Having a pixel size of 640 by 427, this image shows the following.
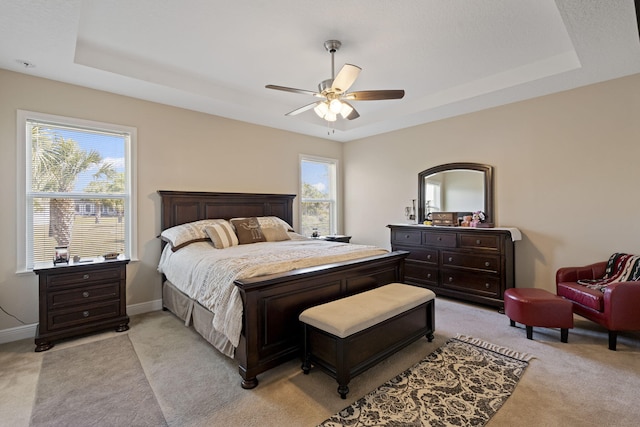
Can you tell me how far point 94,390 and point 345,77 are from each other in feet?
10.3

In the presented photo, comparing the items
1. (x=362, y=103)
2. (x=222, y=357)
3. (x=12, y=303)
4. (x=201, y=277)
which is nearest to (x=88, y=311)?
(x=12, y=303)

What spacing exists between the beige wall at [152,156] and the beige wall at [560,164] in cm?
269

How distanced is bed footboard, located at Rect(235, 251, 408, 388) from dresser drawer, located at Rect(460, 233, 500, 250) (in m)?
1.94

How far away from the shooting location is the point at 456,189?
4629 millimetres

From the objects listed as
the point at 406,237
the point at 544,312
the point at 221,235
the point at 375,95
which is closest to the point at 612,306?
the point at 544,312

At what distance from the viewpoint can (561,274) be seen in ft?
11.0

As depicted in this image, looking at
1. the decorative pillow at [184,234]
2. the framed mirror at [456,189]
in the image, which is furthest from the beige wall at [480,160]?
the decorative pillow at [184,234]

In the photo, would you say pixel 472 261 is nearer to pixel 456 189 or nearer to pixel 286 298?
pixel 456 189

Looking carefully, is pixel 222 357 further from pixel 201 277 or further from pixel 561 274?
pixel 561 274

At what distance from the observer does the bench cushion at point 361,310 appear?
2.11 meters

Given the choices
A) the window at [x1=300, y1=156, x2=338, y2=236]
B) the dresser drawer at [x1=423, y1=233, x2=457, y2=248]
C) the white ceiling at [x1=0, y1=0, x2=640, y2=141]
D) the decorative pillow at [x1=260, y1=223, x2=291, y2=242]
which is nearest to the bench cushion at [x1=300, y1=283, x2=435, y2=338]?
the dresser drawer at [x1=423, y1=233, x2=457, y2=248]

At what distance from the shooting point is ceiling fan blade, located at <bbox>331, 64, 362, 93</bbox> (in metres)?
2.52

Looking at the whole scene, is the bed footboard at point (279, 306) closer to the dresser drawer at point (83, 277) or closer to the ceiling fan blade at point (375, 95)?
the ceiling fan blade at point (375, 95)

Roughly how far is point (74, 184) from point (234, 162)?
2003mm
